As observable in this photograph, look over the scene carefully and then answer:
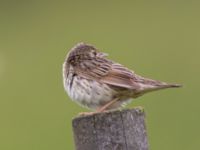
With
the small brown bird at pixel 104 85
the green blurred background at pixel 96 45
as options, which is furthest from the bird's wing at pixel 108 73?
the green blurred background at pixel 96 45

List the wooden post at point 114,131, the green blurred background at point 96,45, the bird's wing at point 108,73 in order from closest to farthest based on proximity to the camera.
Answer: the wooden post at point 114,131
the bird's wing at point 108,73
the green blurred background at point 96,45

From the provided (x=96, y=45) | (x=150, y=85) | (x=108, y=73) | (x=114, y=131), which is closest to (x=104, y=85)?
(x=108, y=73)

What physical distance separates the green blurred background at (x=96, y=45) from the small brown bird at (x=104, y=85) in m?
4.84

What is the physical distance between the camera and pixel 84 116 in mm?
7656

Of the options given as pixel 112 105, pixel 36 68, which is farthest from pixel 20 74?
pixel 112 105

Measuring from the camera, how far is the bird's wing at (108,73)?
28.3 ft

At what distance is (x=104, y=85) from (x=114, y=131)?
44.3 inches

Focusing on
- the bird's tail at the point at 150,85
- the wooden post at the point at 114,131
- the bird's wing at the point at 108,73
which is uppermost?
the bird's wing at the point at 108,73

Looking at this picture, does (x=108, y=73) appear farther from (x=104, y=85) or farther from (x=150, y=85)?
(x=150, y=85)

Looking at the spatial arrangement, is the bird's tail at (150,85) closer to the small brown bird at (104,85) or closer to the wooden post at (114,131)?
the small brown bird at (104,85)

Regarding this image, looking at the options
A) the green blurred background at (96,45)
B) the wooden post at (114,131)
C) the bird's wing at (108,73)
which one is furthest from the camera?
the green blurred background at (96,45)

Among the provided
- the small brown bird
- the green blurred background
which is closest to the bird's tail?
the small brown bird

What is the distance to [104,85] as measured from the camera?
28.3 feet

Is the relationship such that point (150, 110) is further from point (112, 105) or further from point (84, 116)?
point (84, 116)
